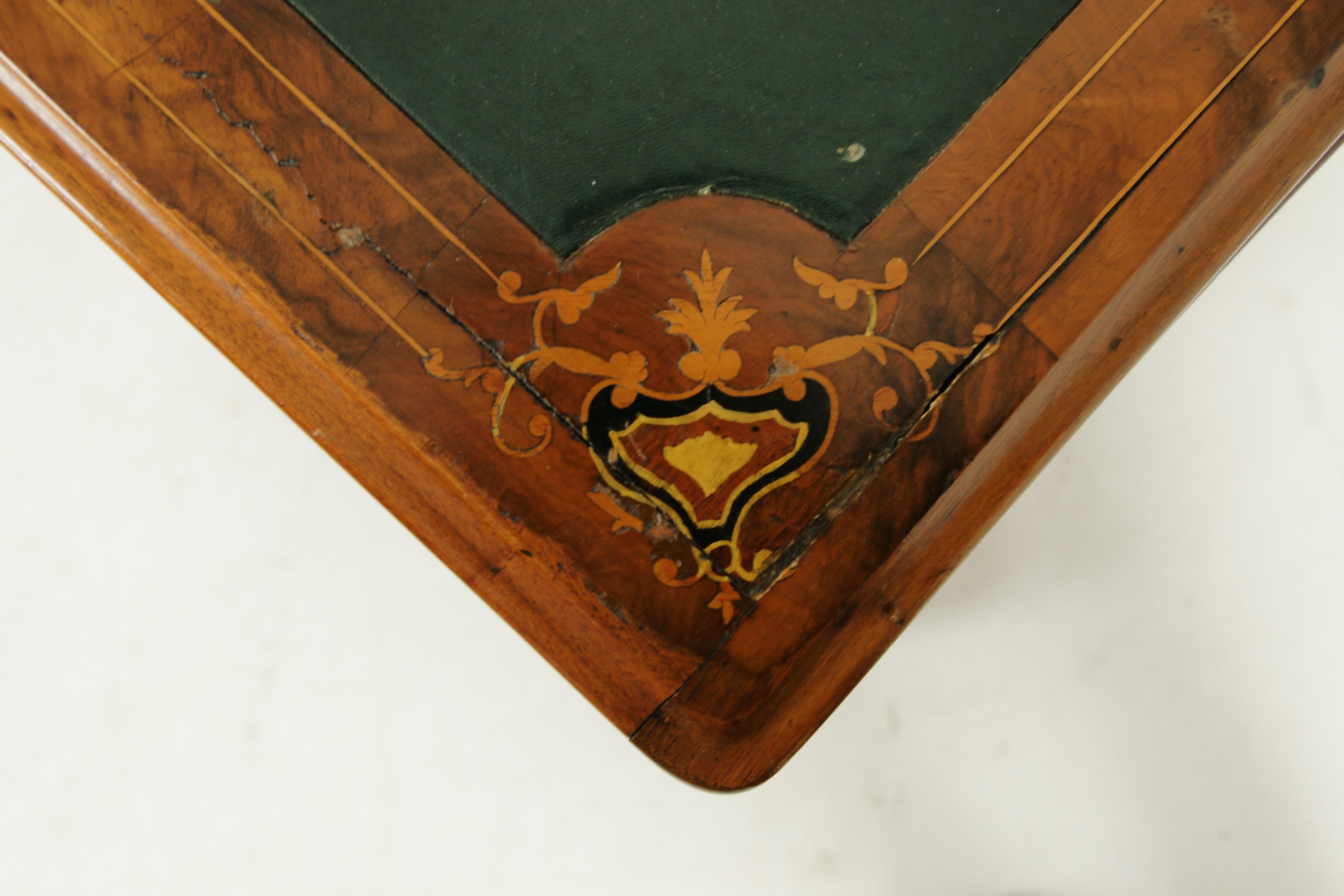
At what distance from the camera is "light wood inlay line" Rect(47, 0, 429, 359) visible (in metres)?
0.67

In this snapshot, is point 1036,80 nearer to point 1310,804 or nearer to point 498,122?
point 498,122

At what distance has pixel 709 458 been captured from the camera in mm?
660

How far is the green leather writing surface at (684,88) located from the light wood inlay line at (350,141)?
0.17 ft

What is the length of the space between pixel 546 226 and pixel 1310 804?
115cm

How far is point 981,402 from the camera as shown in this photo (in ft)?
2.16

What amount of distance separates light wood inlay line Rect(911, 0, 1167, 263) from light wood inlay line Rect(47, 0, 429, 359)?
45cm

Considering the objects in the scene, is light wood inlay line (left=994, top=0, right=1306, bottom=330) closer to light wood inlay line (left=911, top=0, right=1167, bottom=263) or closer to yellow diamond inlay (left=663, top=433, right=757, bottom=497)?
light wood inlay line (left=911, top=0, right=1167, bottom=263)

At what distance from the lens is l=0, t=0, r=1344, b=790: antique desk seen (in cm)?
64

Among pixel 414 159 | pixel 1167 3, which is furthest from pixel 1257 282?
pixel 414 159

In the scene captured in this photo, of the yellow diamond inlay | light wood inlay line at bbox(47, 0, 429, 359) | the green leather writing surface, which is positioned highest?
the green leather writing surface

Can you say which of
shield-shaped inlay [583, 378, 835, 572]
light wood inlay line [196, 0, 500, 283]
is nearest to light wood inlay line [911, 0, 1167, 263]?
shield-shaped inlay [583, 378, 835, 572]

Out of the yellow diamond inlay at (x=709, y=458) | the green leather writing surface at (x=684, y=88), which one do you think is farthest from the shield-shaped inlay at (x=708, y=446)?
the green leather writing surface at (x=684, y=88)

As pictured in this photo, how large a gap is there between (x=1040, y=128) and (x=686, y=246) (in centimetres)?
32

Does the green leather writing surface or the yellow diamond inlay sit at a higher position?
the green leather writing surface
